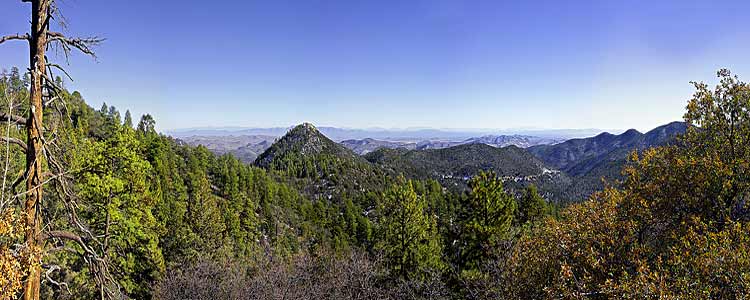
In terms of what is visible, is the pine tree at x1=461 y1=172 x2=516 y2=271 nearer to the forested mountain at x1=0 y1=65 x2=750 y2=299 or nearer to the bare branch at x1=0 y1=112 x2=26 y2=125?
the forested mountain at x1=0 y1=65 x2=750 y2=299

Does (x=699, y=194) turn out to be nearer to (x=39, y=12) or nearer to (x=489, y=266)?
(x=489, y=266)

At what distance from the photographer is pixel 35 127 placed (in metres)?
4.66

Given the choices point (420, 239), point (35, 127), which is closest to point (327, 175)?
point (420, 239)

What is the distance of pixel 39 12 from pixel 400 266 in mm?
20649

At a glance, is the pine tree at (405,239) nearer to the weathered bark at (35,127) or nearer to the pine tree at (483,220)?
the pine tree at (483,220)

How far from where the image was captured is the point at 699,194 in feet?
26.8

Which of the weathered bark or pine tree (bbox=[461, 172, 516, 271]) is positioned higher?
the weathered bark

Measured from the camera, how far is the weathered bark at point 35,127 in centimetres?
459

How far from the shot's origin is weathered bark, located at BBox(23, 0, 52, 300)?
15.1 feet

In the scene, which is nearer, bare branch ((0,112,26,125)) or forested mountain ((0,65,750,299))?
bare branch ((0,112,26,125))

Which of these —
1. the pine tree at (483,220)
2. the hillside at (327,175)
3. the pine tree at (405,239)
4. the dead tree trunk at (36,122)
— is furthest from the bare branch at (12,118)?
the hillside at (327,175)

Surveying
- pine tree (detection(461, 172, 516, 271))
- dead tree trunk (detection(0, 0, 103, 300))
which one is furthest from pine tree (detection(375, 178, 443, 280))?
dead tree trunk (detection(0, 0, 103, 300))

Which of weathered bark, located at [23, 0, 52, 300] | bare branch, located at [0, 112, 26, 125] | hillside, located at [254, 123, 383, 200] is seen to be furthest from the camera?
hillside, located at [254, 123, 383, 200]

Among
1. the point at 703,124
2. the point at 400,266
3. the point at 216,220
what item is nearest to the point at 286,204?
the point at 216,220
